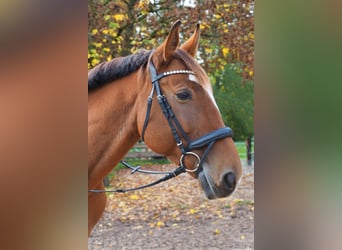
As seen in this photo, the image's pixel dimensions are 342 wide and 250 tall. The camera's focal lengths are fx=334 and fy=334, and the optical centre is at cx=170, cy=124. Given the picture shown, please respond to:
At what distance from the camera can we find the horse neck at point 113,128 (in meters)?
1.77

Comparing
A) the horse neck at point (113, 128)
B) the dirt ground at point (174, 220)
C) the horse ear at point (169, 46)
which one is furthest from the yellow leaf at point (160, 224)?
the horse ear at point (169, 46)

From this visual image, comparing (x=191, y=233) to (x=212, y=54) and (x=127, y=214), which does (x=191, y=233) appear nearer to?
(x=127, y=214)

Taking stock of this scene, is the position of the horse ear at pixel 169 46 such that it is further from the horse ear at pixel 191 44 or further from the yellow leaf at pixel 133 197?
the yellow leaf at pixel 133 197

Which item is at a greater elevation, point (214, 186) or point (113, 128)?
point (113, 128)

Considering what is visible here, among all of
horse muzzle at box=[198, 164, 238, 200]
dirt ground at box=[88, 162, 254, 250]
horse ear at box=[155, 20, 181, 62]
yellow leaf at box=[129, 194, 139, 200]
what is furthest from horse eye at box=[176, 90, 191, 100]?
yellow leaf at box=[129, 194, 139, 200]

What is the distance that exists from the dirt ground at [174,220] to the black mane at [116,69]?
3.51 feet

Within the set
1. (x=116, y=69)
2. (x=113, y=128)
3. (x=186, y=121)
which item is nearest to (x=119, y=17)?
(x=116, y=69)

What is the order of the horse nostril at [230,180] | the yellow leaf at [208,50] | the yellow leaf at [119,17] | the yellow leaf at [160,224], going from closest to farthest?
the horse nostril at [230,180], the yellow leaf at [119,17], the yellow leaf at [208,50], the yellow leaf at [160,224]

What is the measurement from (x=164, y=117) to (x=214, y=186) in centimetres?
42

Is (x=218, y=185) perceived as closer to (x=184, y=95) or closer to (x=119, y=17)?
(x=184, y=95)

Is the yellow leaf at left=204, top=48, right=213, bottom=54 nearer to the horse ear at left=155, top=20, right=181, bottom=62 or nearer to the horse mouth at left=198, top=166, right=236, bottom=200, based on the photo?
the horse ear at left=155, top=20, right=181, bottom=62

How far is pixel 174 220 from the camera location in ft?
9.39

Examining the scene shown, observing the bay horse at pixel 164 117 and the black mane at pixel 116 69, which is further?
the black mane at pixel 116 69
